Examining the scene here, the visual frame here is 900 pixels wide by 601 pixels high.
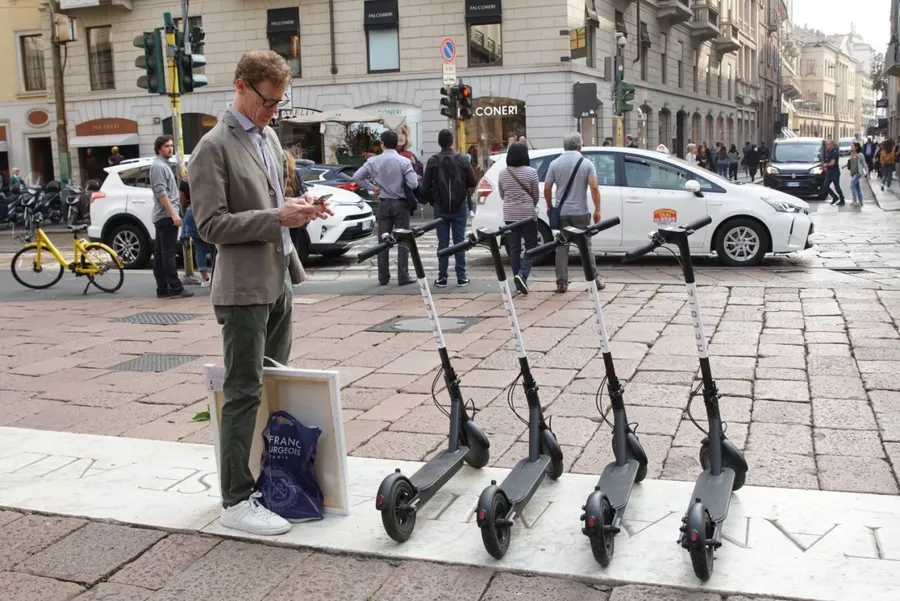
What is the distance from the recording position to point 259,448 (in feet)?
13.5

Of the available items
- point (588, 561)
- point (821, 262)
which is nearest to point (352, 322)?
point (588, 561)

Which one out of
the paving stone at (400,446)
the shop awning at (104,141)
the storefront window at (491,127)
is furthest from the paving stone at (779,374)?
the shop awning at (104,141)

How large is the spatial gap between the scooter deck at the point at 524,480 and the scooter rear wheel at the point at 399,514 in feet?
1.22

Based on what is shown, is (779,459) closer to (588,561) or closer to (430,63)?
(588,561)

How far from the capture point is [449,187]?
36.0ft

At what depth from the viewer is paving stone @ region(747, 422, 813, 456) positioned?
486 centimetres

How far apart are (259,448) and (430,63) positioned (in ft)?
86.4

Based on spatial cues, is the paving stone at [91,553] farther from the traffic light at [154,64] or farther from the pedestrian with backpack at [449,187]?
the traffic light at [154,64]

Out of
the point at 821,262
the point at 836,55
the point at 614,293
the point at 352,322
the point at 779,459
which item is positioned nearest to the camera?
the point at 779,459

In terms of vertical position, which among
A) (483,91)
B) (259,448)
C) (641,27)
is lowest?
(259,448)

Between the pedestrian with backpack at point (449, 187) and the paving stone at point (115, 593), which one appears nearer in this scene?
the paving stone at point (115, 593)

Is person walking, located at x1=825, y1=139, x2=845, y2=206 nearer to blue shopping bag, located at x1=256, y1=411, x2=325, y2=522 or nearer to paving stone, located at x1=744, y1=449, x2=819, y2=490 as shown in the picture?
paving stone, located at x1=744, y1=449, x2=819, y2=490

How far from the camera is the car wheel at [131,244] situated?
14430 mm

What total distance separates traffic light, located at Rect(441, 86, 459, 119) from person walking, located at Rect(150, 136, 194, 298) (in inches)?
407
